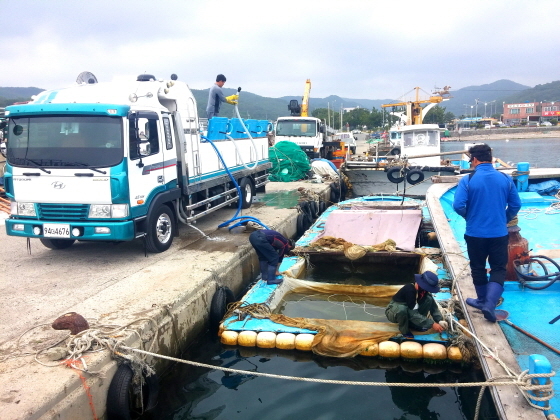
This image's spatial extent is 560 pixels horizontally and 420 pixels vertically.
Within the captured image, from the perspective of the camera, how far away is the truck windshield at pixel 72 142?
6.12 m

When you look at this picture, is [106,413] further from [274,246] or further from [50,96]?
[50,96]

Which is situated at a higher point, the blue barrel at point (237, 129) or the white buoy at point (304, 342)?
the blue barrel at point (237, 129)

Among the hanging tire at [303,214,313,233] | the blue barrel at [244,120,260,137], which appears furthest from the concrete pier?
the blue barrel at [244,120,260,137]

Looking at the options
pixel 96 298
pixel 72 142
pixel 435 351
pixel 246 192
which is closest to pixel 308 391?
pixel 435 351

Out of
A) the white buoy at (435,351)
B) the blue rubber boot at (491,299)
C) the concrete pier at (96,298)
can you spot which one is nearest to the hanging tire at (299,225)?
the concrete pier at (96,298)

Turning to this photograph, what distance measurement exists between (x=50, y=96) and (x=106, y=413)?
495 cm

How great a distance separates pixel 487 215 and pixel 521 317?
1307 millimetres

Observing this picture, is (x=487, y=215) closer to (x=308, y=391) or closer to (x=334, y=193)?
(x=308, y=391)

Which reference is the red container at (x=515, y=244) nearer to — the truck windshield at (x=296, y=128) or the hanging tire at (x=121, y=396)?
the hanging tire at (x=121, y=396)

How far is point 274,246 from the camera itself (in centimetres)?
687

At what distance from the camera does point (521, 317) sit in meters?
4.69

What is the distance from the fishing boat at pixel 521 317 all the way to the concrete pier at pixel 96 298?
331 cm

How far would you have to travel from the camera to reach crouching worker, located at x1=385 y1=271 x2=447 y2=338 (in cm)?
492

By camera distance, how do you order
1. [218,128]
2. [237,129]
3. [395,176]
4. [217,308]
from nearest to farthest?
[217,308] < [218,128] < [237,129] < [395,176]
